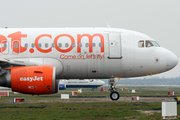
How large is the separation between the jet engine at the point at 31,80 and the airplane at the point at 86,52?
5.76 ft

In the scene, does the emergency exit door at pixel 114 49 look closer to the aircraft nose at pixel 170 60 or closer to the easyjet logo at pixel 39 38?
the easyjet logo at pixel 39 38

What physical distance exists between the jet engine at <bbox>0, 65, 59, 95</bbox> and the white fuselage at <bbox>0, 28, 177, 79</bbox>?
1.99 m

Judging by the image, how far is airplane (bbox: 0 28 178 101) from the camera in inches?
852

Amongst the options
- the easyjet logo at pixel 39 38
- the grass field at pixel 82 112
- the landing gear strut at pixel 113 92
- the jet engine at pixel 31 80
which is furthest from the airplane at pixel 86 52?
the grass field at pixel 82 112

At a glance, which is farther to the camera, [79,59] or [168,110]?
[79,59]

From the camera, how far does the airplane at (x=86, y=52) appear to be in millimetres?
21641

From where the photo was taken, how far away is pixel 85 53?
2175 centimetres

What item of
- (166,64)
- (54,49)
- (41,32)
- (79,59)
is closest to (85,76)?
(79,59)

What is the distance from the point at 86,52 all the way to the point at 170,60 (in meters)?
6.74

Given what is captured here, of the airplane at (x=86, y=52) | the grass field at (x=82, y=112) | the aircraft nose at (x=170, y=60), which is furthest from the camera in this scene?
the aircraft nose at (x=170, y=60)

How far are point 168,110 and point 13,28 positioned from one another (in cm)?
1410

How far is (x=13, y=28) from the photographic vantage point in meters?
23.2

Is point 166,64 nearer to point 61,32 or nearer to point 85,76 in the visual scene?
point 85,76

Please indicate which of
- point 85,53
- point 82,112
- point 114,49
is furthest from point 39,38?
point 82,112
